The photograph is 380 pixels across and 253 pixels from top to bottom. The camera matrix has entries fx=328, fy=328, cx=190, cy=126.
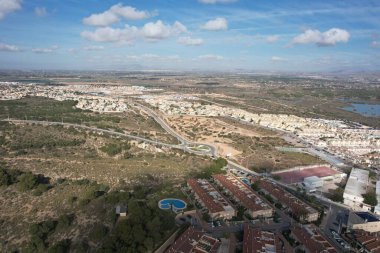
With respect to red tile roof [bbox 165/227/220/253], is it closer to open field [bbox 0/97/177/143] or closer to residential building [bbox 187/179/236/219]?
residential building [bbox 187/179/236/219]

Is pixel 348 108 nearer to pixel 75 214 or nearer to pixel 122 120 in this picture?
pixel 122 120

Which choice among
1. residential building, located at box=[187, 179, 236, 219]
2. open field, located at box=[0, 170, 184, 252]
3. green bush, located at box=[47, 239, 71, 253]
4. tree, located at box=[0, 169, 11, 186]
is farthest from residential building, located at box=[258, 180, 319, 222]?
tree, located at box=[0, 169, 11, 186]

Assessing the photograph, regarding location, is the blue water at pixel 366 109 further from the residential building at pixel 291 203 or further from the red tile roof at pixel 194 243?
the red tile roof at pixel 194 243

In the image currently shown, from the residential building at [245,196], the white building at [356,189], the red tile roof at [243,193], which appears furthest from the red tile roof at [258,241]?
the white building at [356,189]

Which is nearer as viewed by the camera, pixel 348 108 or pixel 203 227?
pixel 203 227

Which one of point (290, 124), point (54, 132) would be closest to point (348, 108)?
point (290, 124)

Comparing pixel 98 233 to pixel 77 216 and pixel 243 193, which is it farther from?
pixel 243 193
